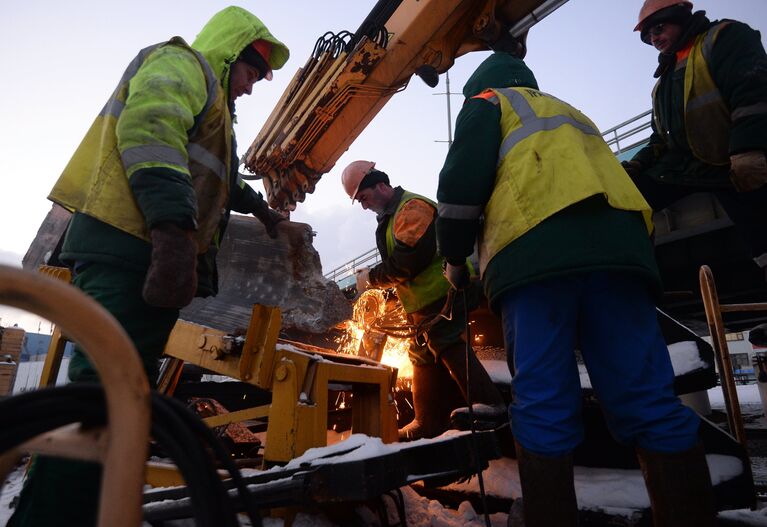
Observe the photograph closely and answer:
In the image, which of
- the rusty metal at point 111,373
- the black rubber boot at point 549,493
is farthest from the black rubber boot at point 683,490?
the rusty metal at point 111,373

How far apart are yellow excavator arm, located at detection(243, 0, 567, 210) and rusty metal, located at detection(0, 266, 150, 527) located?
13.1 feet

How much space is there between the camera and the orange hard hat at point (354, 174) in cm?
409

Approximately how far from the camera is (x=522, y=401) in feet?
5.01

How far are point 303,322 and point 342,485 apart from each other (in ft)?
9.38

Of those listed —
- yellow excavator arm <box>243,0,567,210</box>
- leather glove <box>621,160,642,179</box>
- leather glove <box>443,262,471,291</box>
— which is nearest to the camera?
leather glove <box>443,262,471,291</box>

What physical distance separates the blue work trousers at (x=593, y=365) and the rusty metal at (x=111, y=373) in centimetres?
125

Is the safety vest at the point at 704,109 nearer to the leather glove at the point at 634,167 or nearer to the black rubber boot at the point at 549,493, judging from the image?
the leather glove at the point at 634,167

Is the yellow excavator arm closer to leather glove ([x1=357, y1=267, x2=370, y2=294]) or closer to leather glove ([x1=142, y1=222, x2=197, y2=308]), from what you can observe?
leather glove ([x1=357, y1=267, x2=370, y2=294])

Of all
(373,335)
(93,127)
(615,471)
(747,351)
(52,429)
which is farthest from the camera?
(747,351)

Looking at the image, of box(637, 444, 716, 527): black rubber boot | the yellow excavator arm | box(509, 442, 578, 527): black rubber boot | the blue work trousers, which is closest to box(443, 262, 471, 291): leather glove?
the blue work trousers

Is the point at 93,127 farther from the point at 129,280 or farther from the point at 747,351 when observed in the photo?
the point at 747,351

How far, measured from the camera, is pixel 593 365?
158 centimetres

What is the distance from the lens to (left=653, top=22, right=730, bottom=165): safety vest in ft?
8.64

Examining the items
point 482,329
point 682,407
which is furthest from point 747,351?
point 682,407
